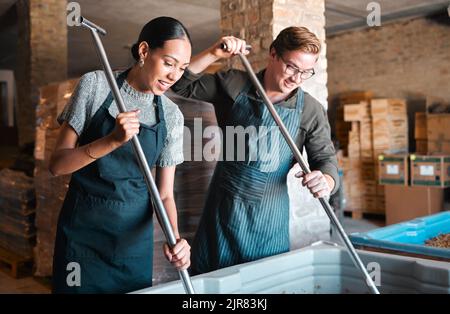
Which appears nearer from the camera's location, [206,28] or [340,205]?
[340,205]

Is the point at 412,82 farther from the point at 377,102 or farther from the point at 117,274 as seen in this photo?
the point at 117,274

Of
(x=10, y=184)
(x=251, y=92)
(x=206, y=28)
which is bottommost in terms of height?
(x=10, y=184)

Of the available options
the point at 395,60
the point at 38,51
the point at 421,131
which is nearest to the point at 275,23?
the point at 38,51

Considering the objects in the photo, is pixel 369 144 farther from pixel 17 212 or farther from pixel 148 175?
pixel 148 175

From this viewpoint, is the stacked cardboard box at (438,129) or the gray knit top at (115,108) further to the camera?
the stacked cardboard box at (438,129)

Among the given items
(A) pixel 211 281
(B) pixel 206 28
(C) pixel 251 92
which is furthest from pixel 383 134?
(A) pixel 211 281

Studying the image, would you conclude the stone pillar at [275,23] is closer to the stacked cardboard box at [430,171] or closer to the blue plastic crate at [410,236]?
the blue plastic crate at [410,236]

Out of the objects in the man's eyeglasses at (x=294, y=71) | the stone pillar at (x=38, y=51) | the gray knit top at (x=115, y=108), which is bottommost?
the gray knit top at (x=115, y=108)

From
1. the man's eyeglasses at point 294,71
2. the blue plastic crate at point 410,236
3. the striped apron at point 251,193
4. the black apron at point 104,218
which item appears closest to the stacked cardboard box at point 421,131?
the blue plastic crate at point 410,236

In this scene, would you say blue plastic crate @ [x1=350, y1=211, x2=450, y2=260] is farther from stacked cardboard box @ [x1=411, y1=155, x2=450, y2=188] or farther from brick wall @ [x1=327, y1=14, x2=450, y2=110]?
brick wall @ [x1=327, y1=14, x2=450, y2=110]

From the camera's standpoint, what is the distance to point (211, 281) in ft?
5.44

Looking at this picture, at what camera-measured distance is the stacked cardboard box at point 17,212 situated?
4773mm

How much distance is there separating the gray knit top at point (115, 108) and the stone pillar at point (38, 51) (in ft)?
18.0
